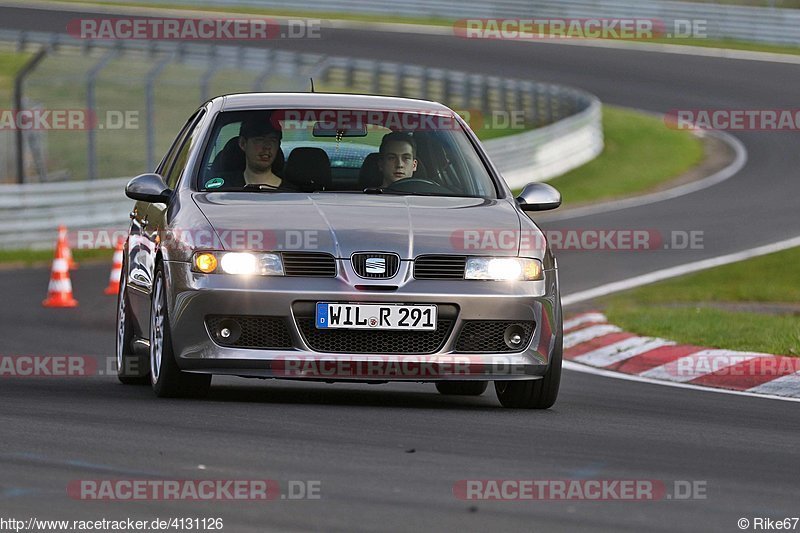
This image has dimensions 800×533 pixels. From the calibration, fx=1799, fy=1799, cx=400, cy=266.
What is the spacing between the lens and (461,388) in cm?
1034

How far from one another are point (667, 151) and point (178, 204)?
26.0 metres

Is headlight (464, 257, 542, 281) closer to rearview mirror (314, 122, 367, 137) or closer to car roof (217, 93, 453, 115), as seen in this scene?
rearview mirror (314, 122, 367, 137)

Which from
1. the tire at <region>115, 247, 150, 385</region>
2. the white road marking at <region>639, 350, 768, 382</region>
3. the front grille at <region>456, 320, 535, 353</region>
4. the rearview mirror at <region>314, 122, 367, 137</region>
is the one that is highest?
the rearview mirror at <region>314, 122, 367, 137</region>

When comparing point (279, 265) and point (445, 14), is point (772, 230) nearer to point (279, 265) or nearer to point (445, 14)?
point (279, 265)

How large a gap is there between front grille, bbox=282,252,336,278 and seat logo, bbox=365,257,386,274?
0.54 feet

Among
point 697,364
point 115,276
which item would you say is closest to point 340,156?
point 697,364

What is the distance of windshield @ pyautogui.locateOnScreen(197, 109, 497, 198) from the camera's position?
940 cm

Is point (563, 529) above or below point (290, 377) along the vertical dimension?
above

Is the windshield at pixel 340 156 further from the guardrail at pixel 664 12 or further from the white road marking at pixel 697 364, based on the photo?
the guardrail at pixel 664 12

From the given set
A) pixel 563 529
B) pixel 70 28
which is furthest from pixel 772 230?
pixel 70 28

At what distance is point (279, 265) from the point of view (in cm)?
841

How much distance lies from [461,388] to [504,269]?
1.84 metres

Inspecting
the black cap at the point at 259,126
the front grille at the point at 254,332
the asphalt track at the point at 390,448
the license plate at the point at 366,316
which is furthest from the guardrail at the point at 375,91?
the license plate at the point at 366,316

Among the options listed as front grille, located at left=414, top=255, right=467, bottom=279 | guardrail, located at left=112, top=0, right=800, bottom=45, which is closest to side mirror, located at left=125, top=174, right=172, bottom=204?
front grille, located at left=414, top=255, right=467, bottom=279
